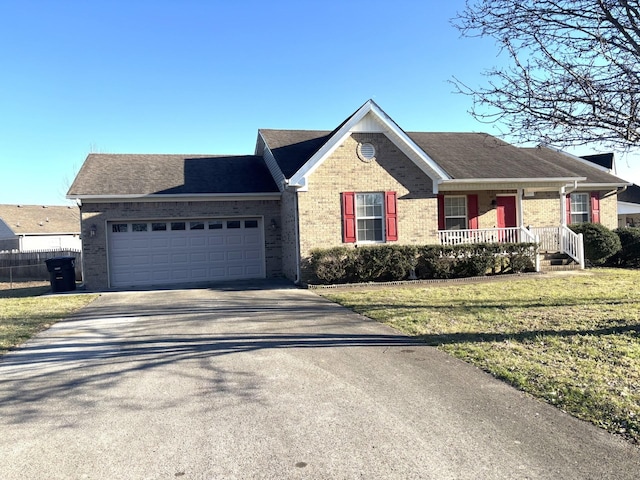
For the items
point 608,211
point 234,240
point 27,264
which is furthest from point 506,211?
point 27,264

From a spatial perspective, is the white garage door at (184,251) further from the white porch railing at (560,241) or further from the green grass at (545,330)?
the white porch railing at (560,241)

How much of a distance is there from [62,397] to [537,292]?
10.7m

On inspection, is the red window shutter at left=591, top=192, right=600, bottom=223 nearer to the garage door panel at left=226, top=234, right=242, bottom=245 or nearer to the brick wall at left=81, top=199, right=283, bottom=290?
the brick wall at left=81, top=199, right=283, bottom=290

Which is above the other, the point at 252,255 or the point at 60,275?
the point at 252,255

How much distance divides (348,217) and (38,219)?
34.3 meters

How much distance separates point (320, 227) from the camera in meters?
15.4

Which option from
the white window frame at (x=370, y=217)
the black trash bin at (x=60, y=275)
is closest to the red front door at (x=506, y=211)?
the white window frame at (x=370, y=217)

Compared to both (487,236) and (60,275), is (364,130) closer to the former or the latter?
(487,236)

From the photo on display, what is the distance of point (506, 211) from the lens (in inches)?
749

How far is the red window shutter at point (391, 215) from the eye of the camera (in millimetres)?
15844

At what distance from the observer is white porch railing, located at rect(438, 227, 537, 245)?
655 inches

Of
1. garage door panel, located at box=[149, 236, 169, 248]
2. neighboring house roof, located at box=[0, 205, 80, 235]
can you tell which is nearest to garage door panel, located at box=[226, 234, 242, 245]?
garage door panel, located at box=[149, 236, 169, 248]

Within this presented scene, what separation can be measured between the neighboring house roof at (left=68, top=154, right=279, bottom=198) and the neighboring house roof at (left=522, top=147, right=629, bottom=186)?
473 inches

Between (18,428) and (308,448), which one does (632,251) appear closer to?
(308,448)
